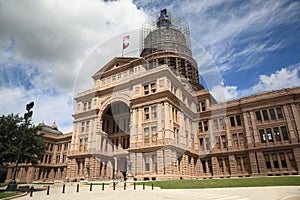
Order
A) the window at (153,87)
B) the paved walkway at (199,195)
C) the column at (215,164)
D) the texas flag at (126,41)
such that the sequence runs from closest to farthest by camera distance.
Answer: the paved walkway at (199,195) < the window at (153,87) < the column at (215,164) < the texas flag at (126,41)

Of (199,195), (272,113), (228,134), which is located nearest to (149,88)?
(228,134)

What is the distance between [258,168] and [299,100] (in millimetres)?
13029

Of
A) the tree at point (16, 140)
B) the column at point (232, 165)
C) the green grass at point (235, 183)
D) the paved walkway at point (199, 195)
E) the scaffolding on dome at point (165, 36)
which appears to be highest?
the scaffolding on dome at point (165, 36)

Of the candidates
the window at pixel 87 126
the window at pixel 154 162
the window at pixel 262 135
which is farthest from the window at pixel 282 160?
the window at pixel 87 126

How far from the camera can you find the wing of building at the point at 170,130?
3156cm

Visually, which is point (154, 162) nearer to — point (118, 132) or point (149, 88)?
point (149, 88)

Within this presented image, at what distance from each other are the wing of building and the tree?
12699 mm

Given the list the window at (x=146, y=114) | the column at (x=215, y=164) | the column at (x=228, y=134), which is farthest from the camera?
the column at (x=228, y=134)

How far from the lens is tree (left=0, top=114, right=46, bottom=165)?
22016 mm

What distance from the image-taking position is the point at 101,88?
42094 millimetres

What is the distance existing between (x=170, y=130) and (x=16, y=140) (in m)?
19.1

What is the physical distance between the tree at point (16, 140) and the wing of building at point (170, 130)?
12.7 meters

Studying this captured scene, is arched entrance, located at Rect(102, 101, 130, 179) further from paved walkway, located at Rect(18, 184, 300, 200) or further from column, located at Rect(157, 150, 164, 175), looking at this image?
paved walkway, located at Rect(18, 184, 300, 200)

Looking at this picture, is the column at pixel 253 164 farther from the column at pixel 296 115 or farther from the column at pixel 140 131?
the column at pixel 140 131
